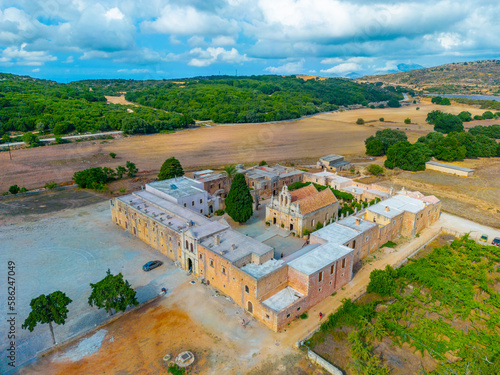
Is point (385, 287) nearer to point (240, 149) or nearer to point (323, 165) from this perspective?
point (323, 165)

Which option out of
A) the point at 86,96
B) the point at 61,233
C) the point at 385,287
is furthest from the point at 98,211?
the point at 86,96

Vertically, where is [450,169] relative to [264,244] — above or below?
below

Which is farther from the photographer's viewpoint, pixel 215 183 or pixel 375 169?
pixel 375 169

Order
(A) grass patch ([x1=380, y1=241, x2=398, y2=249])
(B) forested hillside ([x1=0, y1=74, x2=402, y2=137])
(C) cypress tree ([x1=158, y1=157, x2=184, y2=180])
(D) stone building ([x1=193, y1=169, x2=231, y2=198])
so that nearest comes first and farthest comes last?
(A) grass patch ([x1=380, y1=241, x2=398, y2=249]) < (D) stone building ([x1=193, y1=169, x2=231, y2=198]) < (C) cypress tree ([x1=158, y1=157, x2=184, y2=180]) < (B) forested hillside ([x1=0, y1=74, x2=402, y2=137])

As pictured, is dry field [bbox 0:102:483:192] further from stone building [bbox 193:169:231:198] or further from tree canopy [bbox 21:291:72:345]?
tree canopy [bbox 21:291:72:345]

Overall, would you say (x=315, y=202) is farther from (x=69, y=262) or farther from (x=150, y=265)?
(x=69, y=262)

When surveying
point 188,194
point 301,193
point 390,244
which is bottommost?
point 390,244

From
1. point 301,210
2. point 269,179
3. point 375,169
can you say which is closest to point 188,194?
point 301,210

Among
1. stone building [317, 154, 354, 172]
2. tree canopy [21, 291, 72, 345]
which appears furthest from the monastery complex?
stone building [317, 154, 354, 172]

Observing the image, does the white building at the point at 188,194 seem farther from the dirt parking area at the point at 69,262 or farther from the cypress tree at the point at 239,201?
the dirt parking area at the point at 69,262
